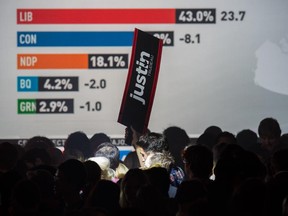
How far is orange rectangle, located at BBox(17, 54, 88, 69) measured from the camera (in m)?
12.2

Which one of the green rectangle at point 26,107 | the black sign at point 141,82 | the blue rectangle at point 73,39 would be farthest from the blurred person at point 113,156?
the blue rectangle at point 73,39

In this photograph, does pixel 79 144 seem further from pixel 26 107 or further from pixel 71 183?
pixel 71 183

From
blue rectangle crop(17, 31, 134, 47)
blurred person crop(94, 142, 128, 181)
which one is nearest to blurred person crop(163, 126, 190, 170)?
blurred person crop(94, 142, 128, 181)

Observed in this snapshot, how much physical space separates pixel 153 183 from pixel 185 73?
553 cm

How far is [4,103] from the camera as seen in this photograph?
39.8 feet

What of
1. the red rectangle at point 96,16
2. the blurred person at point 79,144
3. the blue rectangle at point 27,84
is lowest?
the blurred person at point 79,144

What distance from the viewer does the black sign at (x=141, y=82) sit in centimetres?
983

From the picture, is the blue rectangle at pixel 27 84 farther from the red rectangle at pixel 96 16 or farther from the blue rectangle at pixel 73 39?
the red rectangle at pixel 96 16

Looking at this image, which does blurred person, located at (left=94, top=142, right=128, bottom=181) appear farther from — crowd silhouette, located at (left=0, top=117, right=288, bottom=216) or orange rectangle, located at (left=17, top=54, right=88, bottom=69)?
orange rectangle, located at (left=17, top=54, right=88, bottom=69)

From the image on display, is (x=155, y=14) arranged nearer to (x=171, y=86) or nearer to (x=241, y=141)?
(x=171, y=86)

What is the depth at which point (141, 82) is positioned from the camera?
1003 cm

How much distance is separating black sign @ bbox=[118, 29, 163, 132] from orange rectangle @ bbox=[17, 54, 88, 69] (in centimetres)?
211

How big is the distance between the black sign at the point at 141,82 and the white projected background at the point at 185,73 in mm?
2069

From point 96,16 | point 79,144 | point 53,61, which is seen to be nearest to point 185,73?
point 96,16
